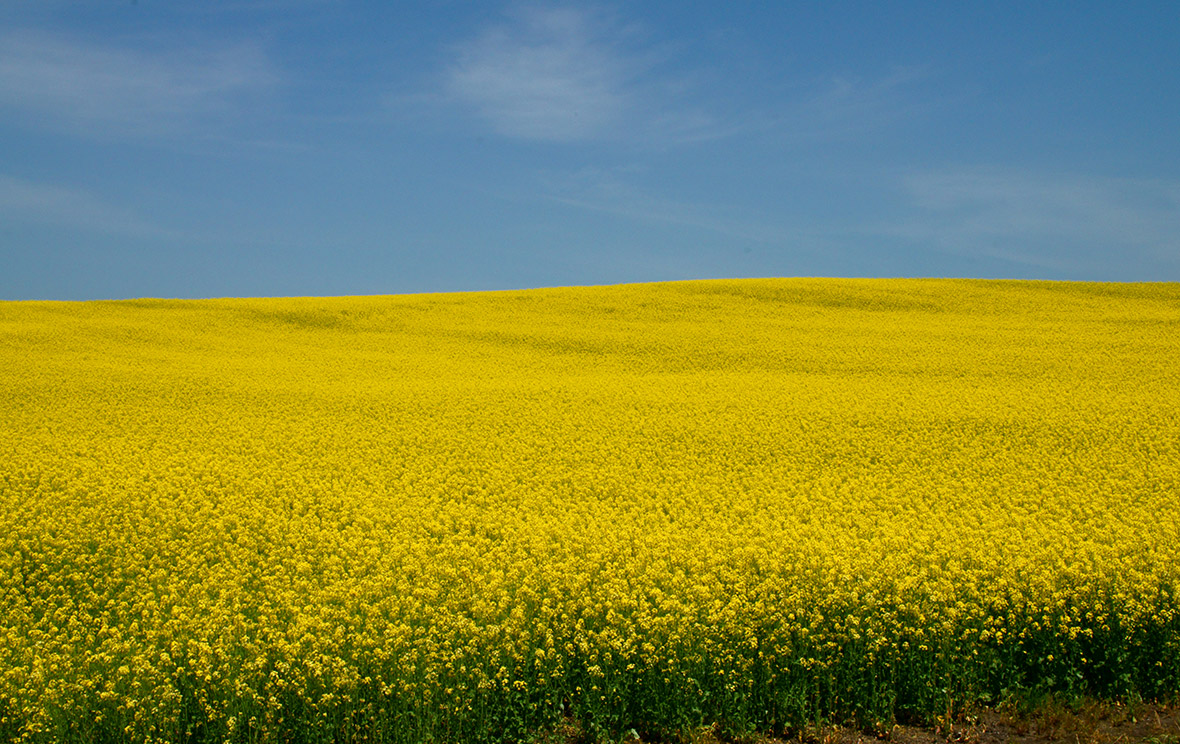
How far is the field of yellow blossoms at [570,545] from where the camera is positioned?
6.77m

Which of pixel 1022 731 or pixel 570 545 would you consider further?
pixel 570 545

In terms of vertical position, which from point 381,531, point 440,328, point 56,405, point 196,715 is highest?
point 440,328

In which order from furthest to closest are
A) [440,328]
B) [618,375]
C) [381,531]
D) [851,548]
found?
[440,328] → [618,375] → [381,531] → [851,548]

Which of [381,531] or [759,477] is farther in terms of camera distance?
[759,477]

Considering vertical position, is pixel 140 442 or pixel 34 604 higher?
pixel 140 442

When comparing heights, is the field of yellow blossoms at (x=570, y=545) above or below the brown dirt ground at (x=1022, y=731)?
above

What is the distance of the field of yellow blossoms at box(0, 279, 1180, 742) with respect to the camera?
6.77m

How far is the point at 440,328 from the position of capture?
2975cm

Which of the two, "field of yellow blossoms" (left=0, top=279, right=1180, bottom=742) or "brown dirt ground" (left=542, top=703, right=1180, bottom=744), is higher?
"field of yellow blossoms" (left=0, top=279, right=1180, bottom=742)

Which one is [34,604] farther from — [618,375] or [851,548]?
[618,375]

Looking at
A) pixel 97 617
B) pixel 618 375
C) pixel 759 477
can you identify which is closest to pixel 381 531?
pixel 97 617

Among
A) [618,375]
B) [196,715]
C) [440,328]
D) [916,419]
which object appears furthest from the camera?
[440,328]

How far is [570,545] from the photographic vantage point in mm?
9578

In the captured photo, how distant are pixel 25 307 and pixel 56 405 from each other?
626 inches
